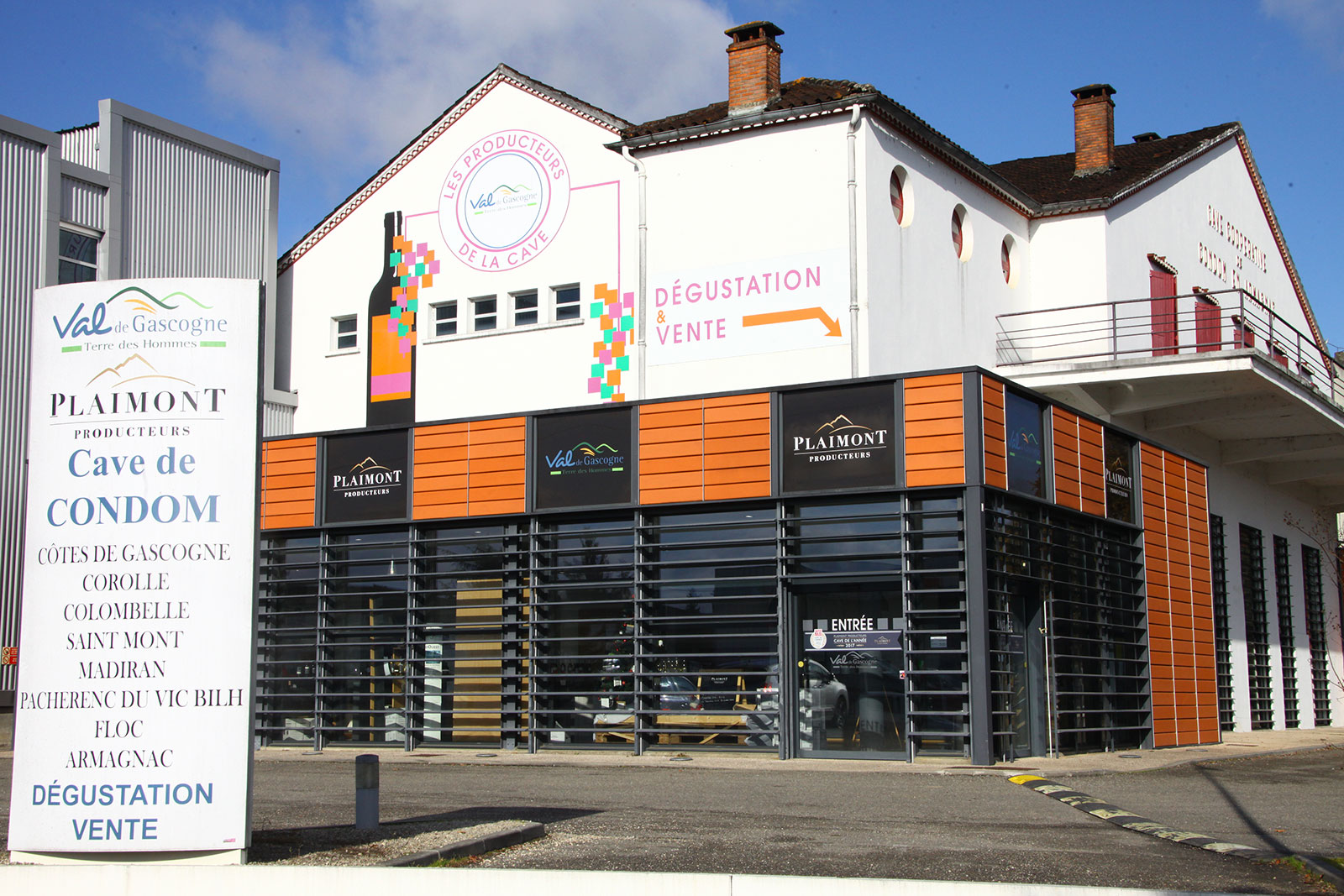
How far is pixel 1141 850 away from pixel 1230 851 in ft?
1.72

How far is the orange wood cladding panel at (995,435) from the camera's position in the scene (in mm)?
16266

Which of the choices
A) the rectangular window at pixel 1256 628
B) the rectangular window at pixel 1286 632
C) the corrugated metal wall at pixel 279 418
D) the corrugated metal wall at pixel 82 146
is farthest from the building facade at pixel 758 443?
the corrugated metal wall at pixel 82 146

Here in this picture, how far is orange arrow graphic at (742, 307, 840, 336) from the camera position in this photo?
1977 cm

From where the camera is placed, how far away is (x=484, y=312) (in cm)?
2430

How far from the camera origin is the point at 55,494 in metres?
7.95

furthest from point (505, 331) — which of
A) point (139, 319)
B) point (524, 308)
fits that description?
point (139, 319)

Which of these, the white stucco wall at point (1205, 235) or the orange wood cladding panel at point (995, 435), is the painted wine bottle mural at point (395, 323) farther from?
the white stucco wall at point (1205, 235)

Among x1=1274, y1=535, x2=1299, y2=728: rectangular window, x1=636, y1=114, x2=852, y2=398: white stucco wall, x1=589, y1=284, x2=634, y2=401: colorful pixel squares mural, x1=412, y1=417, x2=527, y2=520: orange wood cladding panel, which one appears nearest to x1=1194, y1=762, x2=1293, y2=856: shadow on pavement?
x1=636, y1=114, x2=852, y2=398: white stucco wall

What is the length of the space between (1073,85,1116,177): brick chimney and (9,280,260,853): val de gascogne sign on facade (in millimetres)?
22994

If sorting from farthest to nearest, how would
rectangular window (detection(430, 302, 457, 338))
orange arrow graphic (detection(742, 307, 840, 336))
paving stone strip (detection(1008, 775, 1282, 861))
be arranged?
rectangular window (detection(430, 302, 457, 338)), orange arrow graphic (detection(742, 307, 840, 336)), paving stone strip (detection(1008, 775, 1282, 861))

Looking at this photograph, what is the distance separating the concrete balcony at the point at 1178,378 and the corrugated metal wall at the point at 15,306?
16.0 metres

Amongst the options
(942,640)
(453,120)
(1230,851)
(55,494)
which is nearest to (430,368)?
(453,120)

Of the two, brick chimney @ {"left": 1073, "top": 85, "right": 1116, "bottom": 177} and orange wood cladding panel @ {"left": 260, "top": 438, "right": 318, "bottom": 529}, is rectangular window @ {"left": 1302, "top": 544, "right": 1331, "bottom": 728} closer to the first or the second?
brick chimney @ {"left": 1073, "top": 85, "right": 1116, "bottom": 177}

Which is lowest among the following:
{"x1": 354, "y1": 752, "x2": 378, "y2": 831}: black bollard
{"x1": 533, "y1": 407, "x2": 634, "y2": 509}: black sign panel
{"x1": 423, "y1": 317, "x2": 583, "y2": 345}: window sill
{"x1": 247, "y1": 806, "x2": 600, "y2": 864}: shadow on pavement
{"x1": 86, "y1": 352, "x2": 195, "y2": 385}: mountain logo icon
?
{"x1": 247, "y1": 806, "x2": 600, "y2": 864}: shadow on pavement
